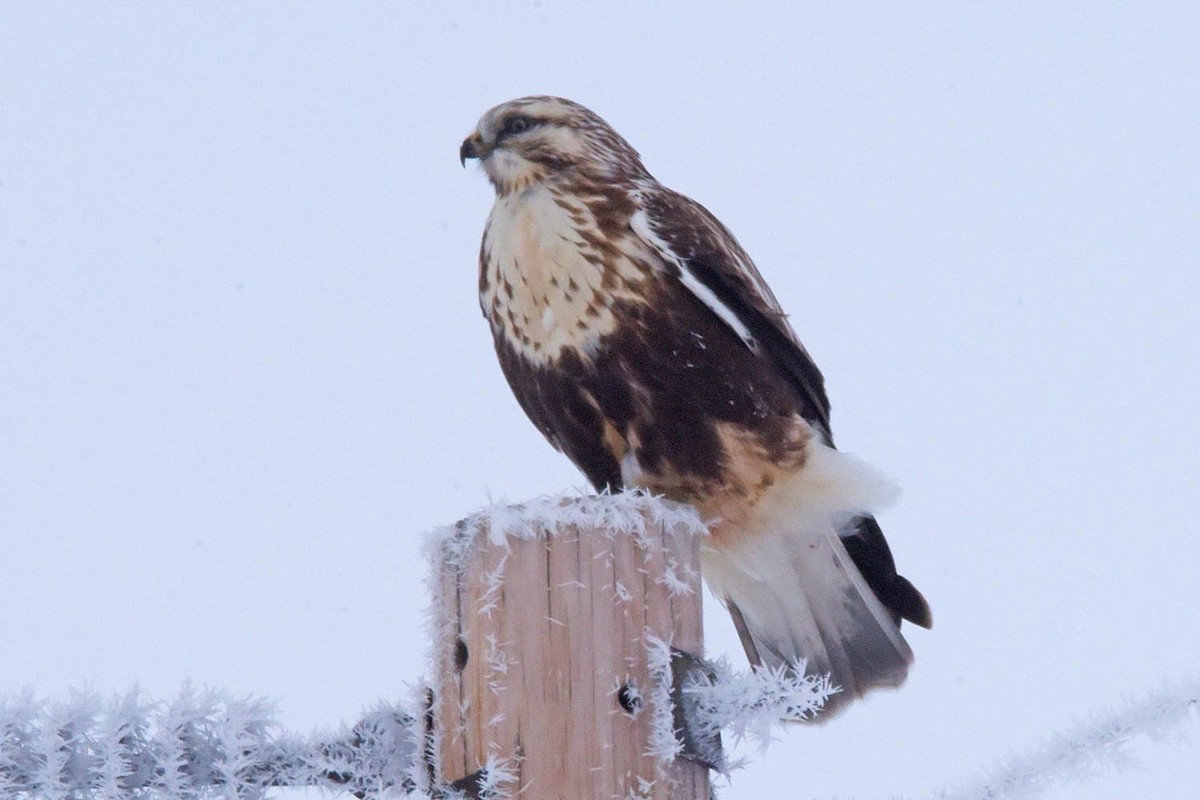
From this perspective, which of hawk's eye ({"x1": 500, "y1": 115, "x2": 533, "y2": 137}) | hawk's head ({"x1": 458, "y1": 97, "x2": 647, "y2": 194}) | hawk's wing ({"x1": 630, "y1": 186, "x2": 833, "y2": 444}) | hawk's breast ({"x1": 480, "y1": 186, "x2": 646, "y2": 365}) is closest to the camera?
hawk's breast ({"x1": 480, "y1": 186, "x2": 646, "y2": 365})

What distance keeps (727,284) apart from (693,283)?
105 mm

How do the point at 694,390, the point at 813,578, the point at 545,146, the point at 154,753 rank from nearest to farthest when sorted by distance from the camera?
the point at 154,753 → the point at 694,390 → the point at 813,578 → the point at 545,146

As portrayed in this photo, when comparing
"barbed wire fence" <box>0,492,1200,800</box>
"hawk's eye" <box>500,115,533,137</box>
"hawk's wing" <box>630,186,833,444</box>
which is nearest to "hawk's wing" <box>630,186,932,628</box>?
"hawk's wing" <box>630,186,833,444</box>

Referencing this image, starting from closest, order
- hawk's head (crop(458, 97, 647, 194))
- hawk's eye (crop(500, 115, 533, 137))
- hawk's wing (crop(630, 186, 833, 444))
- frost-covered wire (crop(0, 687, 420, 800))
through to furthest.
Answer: frost-covered wire (crop(0, 687, 420, 800))
hawk's wing (crop(630, 186, 833, 444))
hawk's head (crop(458, 97, 647, 194))
hawk's eye (crop(500, 115, 533, 137))

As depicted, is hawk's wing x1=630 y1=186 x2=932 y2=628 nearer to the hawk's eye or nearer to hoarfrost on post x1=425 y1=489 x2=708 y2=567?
the hawk's eye

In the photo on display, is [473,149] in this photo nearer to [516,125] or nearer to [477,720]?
[516,125]

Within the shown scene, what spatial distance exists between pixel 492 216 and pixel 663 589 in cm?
174

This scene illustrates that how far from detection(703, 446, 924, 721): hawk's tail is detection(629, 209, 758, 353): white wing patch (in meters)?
0.35

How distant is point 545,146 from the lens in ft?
12.7

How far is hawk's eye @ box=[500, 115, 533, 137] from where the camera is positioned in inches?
155

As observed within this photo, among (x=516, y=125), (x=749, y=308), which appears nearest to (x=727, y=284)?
(x=749, y=308)

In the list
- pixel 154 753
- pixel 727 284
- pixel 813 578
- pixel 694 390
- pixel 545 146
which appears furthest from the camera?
pixel 545 146

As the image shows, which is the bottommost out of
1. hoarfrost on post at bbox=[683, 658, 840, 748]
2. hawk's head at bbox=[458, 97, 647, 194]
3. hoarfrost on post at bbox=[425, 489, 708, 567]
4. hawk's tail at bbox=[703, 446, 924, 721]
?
hoarfrost on post at bbox=[683, 658, 840, 748]

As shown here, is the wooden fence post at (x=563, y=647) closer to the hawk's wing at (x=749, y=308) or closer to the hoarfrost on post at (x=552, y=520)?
the hoarfrost on post at (x=552, y=520)
